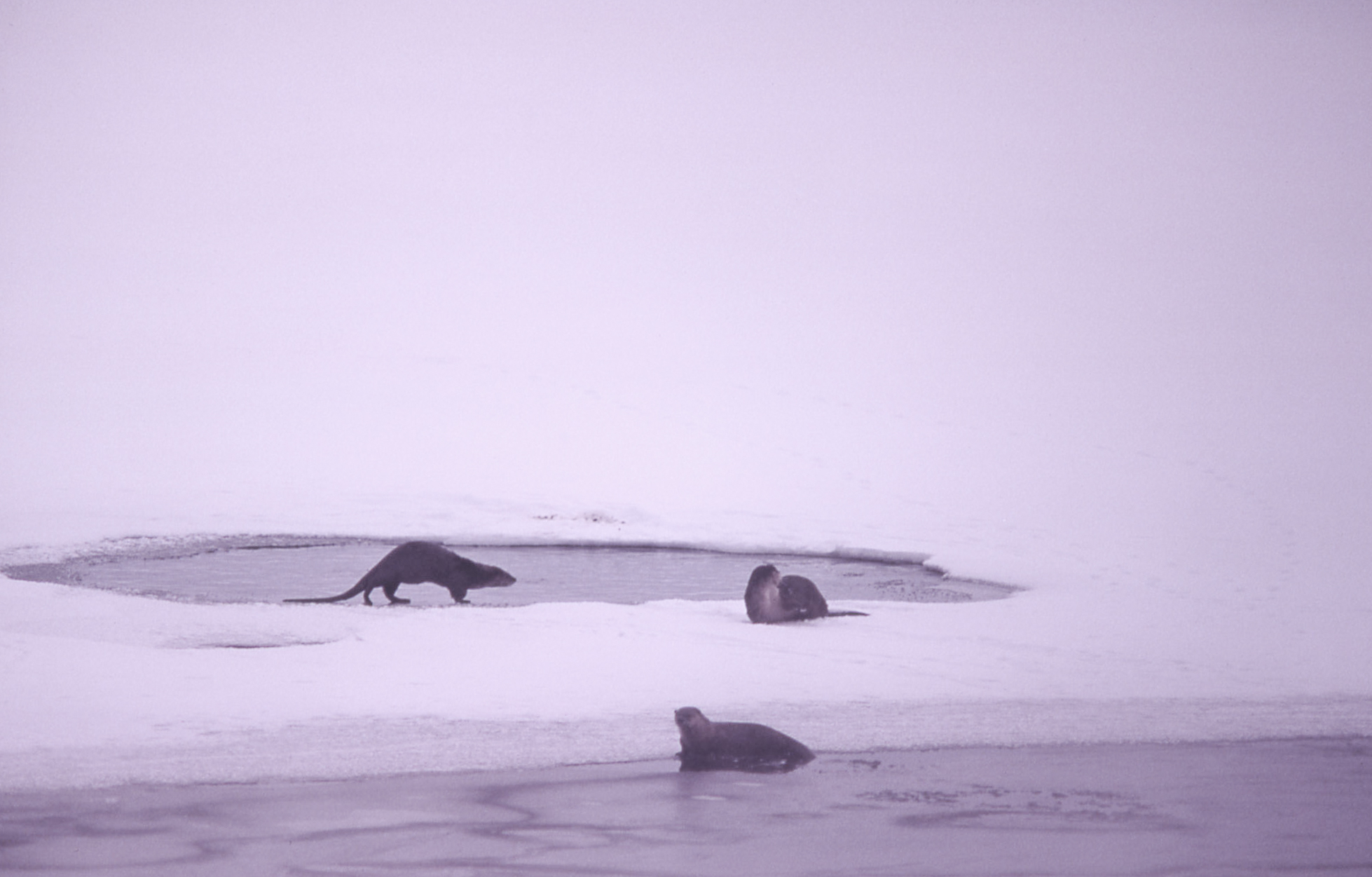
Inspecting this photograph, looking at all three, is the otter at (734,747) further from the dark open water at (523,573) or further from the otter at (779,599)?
the dark open water at (523,573)

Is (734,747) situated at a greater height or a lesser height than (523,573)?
lesser

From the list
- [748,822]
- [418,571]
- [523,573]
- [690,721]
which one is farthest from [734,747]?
[523,573]

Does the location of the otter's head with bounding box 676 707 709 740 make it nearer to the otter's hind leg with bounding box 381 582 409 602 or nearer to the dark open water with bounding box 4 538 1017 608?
the dark open water with bounding box 4 538 1017 608

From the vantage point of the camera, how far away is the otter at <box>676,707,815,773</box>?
4410mm

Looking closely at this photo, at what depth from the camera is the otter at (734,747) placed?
14.5 ft

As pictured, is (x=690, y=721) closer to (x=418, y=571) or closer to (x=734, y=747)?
(x=734, y=747)

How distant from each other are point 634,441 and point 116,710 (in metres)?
12.1

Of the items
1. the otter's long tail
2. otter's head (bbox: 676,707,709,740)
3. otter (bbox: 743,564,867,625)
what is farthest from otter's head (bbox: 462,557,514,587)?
otter's head (bbox: 676,707,709,740)

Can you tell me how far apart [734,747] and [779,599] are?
2519 mm

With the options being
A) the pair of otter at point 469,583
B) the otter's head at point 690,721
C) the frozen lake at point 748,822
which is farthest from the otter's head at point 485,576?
the otter's head at point 690,721

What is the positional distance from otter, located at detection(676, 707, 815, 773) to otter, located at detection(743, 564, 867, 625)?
90.3 inches

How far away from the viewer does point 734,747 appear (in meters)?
4.48

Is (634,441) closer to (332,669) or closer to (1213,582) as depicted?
(1213,582)

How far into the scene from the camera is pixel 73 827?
3793mm
